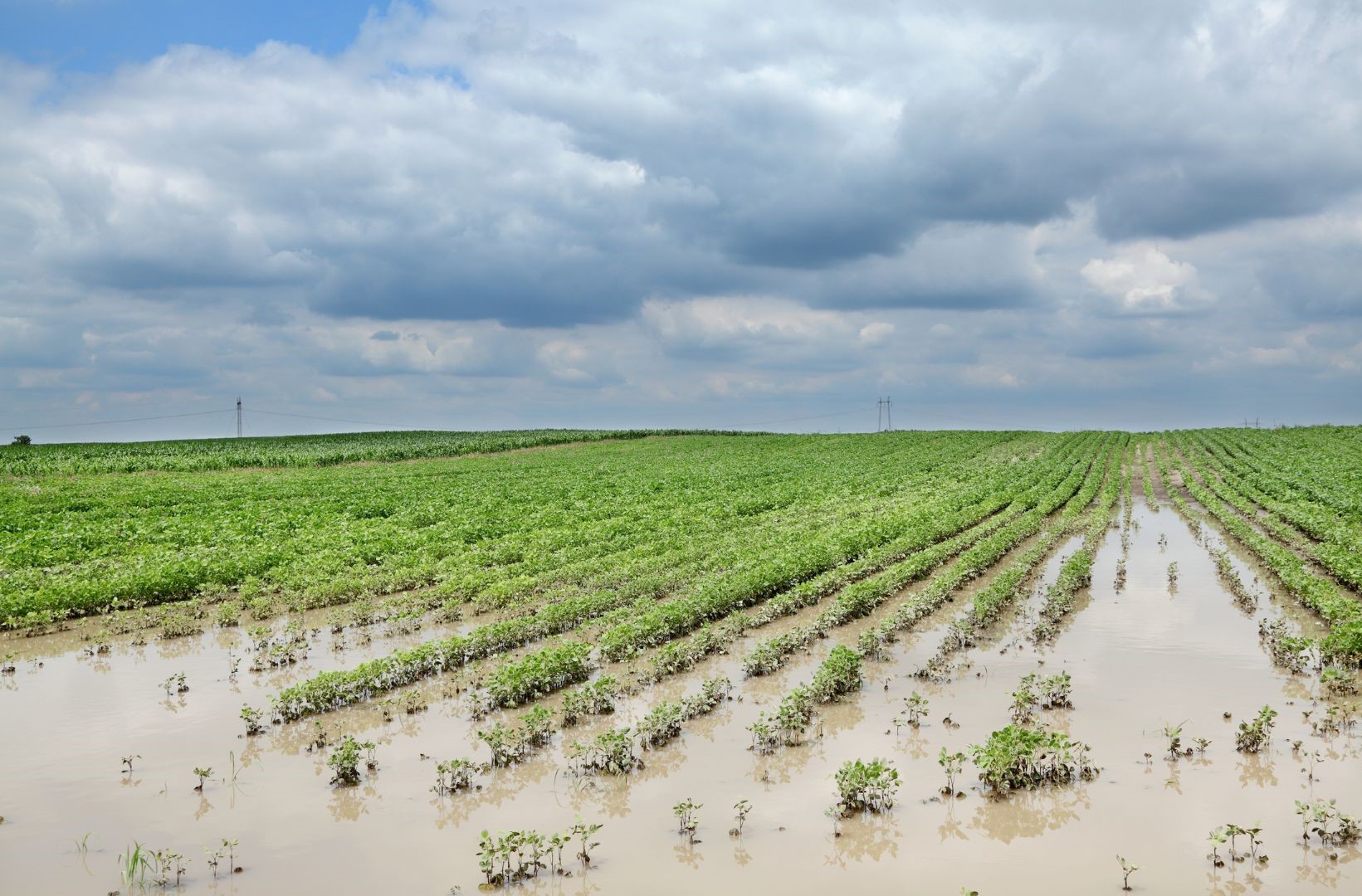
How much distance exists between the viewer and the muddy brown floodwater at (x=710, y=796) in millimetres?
7648

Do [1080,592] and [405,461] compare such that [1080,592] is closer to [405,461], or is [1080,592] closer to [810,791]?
[810,791]

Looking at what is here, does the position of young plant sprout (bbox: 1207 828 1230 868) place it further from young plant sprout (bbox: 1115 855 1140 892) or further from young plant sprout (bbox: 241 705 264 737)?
young plant sprout (bbox: 241 705 264 737)

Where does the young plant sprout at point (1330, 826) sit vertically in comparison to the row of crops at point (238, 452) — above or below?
below

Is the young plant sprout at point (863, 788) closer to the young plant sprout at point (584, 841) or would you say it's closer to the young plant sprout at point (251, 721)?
the young plant sprout at point (584, 841)

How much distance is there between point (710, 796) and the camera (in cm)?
914

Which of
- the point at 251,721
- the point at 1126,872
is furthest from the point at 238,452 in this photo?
the point at 1126,872

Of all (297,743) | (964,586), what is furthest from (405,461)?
(297,743)

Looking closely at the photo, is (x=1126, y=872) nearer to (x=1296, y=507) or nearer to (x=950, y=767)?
(x=950, y=767)

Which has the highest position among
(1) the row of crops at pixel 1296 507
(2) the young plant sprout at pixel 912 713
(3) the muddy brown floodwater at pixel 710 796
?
(1) the row of crops at pixel 1296 507

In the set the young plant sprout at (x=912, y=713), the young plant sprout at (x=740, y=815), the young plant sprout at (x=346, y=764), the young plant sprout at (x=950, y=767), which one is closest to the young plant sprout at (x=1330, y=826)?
the young plant sprout at (x=950, y=767)

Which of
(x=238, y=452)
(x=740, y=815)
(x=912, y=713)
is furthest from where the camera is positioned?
(x=238, y=452)

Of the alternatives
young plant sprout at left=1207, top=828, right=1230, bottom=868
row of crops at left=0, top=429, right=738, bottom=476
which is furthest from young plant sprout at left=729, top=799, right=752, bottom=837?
row of crops at left=0, top=429, right=738, bottom=476

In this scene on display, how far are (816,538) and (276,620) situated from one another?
43.2ft

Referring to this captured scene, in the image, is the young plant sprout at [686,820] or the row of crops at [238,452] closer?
the young plant sprout at [686,820]
